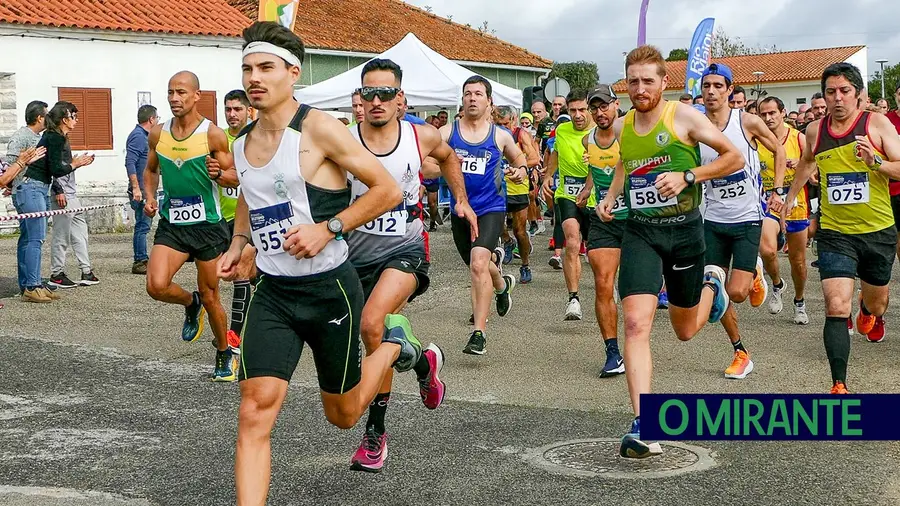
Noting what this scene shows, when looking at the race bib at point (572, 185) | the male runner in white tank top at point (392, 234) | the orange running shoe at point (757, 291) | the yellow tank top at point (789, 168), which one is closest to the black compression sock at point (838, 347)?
the orange running shoe at point (757, 291)

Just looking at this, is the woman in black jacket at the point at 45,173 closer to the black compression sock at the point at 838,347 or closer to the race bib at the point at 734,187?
the race bib at the point at 734,187

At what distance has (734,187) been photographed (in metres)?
8.57

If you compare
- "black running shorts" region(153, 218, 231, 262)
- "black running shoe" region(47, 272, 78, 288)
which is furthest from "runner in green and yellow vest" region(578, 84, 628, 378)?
"black running shoe" region(47, 272, 78, 288)

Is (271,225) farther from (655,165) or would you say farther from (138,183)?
(138,183)

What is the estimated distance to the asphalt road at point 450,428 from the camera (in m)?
5.33

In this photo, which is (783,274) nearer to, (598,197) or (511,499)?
(598,197)

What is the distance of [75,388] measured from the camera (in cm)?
789

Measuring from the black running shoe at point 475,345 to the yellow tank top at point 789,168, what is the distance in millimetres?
3041

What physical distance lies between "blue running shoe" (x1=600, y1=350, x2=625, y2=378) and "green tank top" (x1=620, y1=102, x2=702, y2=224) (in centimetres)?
186

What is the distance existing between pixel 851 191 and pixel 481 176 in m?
3.15

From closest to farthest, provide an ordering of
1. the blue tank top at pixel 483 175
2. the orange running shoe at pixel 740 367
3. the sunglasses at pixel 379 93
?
the sunglasses at pixel 379 93, the orange running shoe at pixel 740 367, the blue tank top at pixel 483 175

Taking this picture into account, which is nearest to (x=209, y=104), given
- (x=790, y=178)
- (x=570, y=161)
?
(x=570, y=161)

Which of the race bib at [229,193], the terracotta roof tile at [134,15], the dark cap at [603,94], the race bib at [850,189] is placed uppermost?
the terracotta roof tile at [134,15]

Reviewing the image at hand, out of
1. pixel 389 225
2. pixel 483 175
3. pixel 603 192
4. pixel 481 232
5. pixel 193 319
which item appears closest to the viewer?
pixel 389 225
